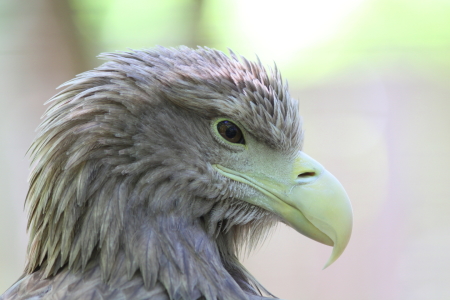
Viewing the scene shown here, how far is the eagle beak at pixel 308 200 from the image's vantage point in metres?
1.68

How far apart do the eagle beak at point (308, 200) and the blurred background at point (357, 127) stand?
2510 millimetres

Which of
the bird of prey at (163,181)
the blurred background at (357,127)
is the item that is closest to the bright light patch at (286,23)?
the blurred background at (357,127)

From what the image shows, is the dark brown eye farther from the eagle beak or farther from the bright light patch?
the bright light patch

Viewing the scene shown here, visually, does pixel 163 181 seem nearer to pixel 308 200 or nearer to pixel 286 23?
pixel 308 200

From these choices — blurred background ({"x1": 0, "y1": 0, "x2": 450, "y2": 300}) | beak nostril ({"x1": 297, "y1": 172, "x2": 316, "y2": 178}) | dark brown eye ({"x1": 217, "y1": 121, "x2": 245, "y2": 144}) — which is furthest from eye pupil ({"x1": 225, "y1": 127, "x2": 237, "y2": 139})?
blurred background ({"x1": 0, "y1": 0, "x2": 450, "y2": 300})

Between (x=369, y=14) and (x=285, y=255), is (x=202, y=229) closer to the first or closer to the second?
(x=285, y=255)

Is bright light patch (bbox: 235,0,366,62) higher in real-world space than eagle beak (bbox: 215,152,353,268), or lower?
higher

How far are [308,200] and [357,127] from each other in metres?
3.80

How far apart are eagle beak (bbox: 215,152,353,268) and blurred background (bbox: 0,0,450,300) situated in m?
2.51

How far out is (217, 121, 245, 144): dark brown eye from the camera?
1749 mm

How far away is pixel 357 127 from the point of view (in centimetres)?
529

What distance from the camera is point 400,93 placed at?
552cm

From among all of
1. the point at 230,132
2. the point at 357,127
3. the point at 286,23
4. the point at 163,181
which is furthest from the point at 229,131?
the point at 357,127

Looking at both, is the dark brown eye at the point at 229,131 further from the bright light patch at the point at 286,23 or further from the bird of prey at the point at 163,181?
the bright light patch at the point at 286,23
